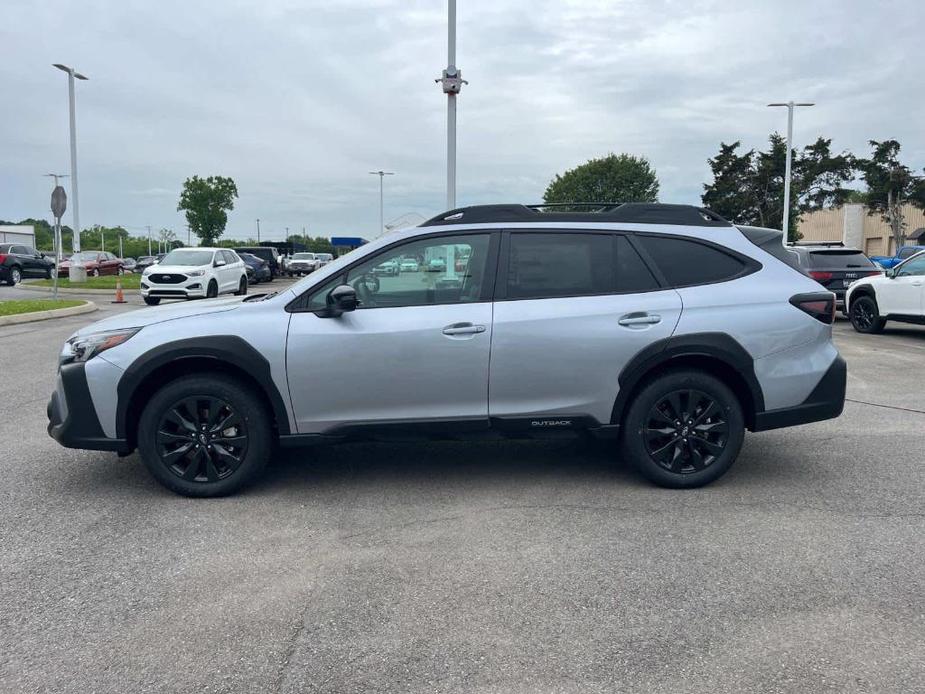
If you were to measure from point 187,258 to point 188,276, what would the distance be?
135 cm

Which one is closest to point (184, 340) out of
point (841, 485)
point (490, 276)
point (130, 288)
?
point (490, 276)

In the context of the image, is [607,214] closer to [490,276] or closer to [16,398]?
[490,276]

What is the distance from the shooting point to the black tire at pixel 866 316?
14.1 m

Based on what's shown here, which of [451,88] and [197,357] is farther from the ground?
[451,88]

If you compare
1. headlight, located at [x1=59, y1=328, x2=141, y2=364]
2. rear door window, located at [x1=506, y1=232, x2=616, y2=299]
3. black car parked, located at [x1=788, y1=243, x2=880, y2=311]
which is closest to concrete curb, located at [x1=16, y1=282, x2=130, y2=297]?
black car parked, located at [x1=788, y1=243, x2=880, y2=311]

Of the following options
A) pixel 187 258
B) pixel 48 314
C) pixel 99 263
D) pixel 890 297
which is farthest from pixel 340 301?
pixel 99 263

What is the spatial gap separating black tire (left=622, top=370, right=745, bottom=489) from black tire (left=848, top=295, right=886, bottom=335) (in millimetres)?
10861

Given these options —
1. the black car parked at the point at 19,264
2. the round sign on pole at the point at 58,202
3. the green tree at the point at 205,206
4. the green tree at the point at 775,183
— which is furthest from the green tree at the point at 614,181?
the round sign on pole at the point at 58,202

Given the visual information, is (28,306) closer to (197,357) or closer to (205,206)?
(197,357)

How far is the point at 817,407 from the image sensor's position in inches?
196

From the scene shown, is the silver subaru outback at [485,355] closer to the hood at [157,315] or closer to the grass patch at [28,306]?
the hood at [157,315]

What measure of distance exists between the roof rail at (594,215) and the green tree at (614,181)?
205 feet

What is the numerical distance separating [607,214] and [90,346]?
10.8 ft

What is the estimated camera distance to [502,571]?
145 inches
